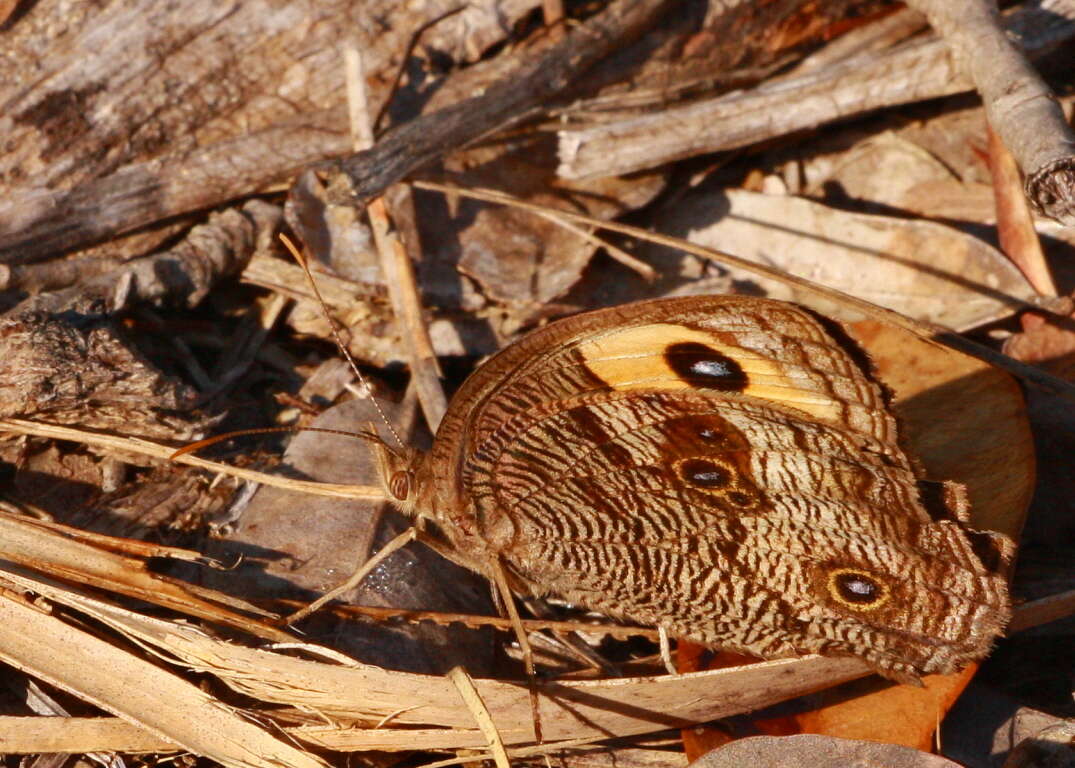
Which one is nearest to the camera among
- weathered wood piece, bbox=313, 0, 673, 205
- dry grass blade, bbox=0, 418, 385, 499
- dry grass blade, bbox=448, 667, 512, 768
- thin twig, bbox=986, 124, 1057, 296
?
dry grass blade, bbox=448, 667, 512, 768

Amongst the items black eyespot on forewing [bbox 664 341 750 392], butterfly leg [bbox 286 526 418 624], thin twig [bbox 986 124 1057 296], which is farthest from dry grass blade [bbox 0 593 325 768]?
thin twig [bbox 986 124 1057 296]

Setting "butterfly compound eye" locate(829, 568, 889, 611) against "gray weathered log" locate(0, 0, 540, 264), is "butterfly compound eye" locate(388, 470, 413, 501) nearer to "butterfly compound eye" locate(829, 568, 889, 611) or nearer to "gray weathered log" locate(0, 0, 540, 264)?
"butterfly compound eye" locate(829, 568, 889, 611)

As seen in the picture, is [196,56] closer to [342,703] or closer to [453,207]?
[453,207]

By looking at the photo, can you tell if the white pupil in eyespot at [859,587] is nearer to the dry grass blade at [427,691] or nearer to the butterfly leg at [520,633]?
the dry grass blade at [427,691]

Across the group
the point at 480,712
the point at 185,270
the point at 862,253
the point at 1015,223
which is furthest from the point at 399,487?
the point at 1015,223

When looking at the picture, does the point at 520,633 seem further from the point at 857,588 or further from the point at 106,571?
the point at 106,571

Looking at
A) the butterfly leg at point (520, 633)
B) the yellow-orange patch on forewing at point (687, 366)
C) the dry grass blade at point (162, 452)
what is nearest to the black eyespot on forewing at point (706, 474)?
the yellow-orange patch on forewing at point (687, 366)

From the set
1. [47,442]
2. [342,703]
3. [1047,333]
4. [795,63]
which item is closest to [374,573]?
[342,703]
